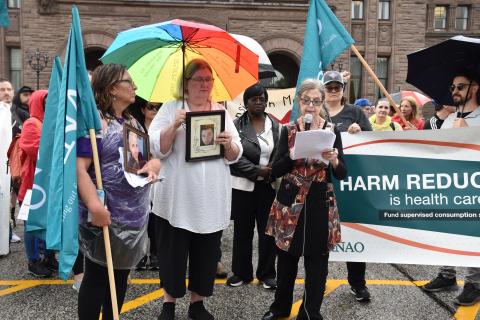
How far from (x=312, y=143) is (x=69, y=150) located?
1.62m

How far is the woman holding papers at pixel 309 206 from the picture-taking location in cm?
343

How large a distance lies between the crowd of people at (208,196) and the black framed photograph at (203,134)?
20 mm

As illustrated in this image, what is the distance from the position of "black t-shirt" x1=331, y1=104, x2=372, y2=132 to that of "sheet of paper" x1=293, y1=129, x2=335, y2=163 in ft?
3.64

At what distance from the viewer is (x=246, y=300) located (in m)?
4.27

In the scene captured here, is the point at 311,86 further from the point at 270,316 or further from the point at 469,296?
the point at 469,296

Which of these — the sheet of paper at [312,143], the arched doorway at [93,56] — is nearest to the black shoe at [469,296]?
the sheet of paper at [312,143]

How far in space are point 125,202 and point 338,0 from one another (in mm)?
25219

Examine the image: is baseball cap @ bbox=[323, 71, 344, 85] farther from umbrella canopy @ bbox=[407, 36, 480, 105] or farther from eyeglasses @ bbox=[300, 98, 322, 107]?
eyeglasses @ bbox=[300, 98, 322, 107]

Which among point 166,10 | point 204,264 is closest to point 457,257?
point 204,264

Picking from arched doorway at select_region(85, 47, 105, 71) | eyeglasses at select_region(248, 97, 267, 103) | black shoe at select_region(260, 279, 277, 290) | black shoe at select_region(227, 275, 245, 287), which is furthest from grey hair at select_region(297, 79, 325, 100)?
arched doorway at select_region(85, 47, 105, 71)

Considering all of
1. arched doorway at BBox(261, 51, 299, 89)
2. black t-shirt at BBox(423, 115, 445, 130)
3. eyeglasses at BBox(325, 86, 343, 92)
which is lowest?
black t-shirt at BBox(423, 115, 445, 130)

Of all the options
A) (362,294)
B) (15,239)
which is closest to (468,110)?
(362,294)

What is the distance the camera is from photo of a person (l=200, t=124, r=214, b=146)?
11.1 ft

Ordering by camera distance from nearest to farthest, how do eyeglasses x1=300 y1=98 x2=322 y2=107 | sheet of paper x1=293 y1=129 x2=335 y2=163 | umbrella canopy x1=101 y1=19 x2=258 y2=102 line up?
sheet of paper x1=293 y1=129 x2=335 y2=163
umbrella canopy x1=101 y1=19 x2=258 y2=102
eyeglasses x1=300 y1=98 x2=322 y2=107
